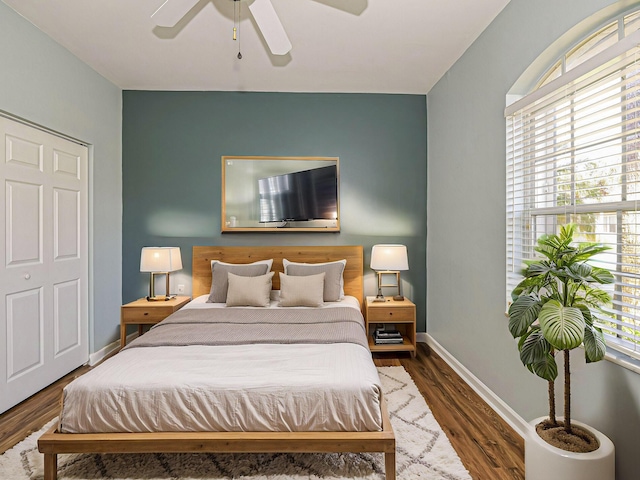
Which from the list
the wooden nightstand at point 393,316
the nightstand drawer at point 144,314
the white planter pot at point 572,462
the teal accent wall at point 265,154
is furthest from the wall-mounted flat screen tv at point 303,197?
the white planter pot at point 572,462

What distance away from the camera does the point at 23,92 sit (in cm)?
269

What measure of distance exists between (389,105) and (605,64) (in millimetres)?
2552

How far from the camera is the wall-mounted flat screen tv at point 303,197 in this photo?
4051mm

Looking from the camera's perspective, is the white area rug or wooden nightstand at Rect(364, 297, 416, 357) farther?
wooden nightstand at Rect(364, 297, 416, 357)

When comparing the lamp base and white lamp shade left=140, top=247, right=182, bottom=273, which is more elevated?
white lamp shade left=140, top=247, right=182, bottom=273

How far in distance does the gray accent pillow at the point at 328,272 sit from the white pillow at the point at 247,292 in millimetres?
380

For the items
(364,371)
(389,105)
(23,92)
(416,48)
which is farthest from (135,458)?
(389,105)

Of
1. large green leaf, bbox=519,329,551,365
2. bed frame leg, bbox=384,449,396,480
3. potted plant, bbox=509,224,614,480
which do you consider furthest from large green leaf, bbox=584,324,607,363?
bed frame leg, bbox=384,449,396,480

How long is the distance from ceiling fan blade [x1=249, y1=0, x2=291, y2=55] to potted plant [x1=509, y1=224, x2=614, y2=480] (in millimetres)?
1866

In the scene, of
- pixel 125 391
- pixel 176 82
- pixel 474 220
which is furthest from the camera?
pixel 176 82

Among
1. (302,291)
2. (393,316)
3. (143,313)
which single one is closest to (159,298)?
(143,313)

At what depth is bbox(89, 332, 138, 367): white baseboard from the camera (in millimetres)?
3541

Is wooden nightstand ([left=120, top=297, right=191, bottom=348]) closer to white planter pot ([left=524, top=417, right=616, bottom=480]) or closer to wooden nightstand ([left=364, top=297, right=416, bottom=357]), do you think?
wooden nightstand ([left=364, top=297, right=416, bottom=357])

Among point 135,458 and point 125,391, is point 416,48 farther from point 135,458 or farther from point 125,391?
point 135,458
